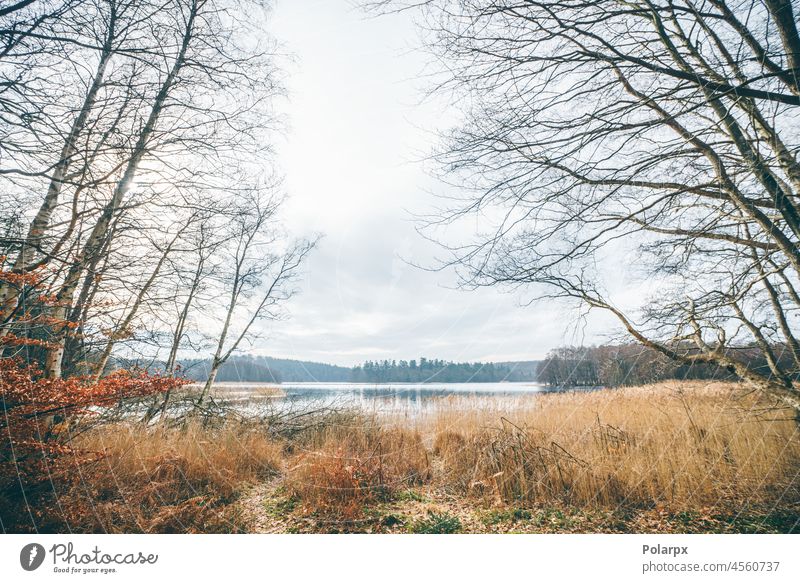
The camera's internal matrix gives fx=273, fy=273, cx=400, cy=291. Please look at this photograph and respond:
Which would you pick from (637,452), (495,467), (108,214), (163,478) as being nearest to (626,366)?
(637,452)

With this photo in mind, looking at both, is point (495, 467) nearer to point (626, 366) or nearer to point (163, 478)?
point (626, 366)

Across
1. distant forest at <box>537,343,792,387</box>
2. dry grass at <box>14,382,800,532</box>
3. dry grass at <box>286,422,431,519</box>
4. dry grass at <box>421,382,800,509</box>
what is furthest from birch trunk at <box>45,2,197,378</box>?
distant forest at <box>537,343,792,387</box>

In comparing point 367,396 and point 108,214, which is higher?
point 108,214

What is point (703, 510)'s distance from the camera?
2676 mm

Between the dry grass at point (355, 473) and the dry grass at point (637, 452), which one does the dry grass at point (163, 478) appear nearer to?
the dry grass at point (355, 473)

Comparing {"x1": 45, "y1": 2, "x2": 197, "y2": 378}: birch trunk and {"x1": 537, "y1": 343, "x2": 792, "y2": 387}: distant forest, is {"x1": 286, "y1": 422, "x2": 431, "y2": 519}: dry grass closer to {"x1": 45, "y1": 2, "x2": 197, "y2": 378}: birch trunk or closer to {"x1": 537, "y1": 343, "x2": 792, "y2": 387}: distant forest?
{"x1": 537, "y1": 343, "x2": 792, "y2": 387}: distant forest

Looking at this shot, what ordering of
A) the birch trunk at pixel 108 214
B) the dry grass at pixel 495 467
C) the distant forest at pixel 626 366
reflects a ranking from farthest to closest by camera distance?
the distant forest at pixel 626 366 < the birch trunk at pixel 108 214 < the dry grass at pixel 495 467

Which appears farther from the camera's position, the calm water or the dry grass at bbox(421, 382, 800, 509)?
the calm water

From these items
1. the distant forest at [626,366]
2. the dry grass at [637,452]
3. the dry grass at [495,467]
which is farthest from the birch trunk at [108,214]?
the distant forest at [626,366]
